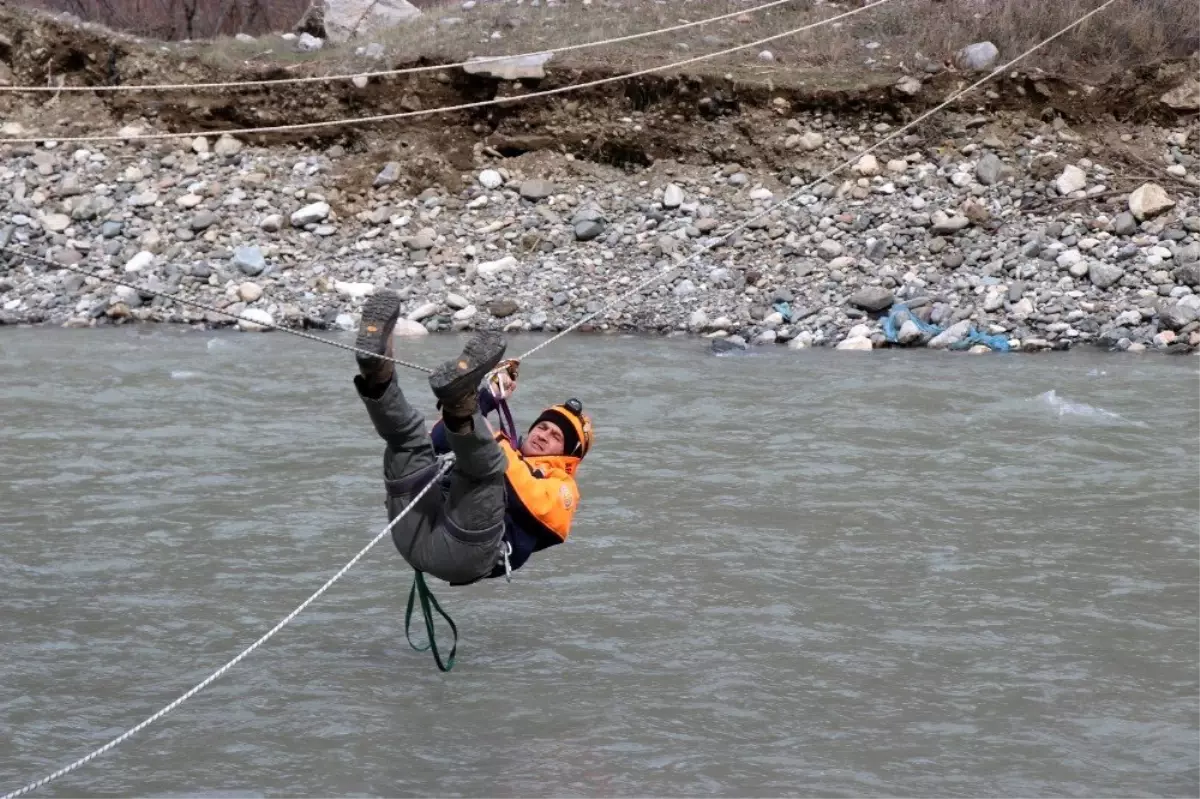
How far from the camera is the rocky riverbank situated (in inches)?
472

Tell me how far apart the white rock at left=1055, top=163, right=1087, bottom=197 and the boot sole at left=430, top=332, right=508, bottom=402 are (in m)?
9.41

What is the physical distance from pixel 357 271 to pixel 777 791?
9276mm

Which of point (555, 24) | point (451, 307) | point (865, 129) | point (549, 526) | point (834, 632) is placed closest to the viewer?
point (549, 526)

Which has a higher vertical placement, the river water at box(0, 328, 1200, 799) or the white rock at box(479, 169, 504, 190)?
the white rock at box(479, 169, 504, 190)

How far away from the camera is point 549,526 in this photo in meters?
5.19

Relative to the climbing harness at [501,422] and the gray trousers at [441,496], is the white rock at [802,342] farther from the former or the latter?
the gray trousers at [441,496]

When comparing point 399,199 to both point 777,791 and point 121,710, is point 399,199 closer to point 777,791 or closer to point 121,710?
point 121,710

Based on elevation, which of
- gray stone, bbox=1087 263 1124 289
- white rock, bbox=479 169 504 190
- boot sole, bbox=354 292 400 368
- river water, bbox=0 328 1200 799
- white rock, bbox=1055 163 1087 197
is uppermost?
white rock, bbox=479 169 504 190

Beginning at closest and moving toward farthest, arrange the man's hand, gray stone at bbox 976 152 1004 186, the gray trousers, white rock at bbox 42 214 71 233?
the gray trousers → the man's hand → gray stone at bbox 976 152 1004 186 → white rock at bbox 42 214 71 233

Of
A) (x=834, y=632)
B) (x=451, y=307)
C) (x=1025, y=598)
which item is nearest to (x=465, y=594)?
(x=834, y=632)

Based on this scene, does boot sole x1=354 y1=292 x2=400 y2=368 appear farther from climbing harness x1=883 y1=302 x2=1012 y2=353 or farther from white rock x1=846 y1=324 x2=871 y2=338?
climbing harness x1=883 y1=302 x2=1012 y2=353

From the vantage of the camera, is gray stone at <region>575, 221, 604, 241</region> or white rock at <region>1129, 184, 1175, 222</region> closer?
white rock at <region>1129, 184, 1175, 222</region>

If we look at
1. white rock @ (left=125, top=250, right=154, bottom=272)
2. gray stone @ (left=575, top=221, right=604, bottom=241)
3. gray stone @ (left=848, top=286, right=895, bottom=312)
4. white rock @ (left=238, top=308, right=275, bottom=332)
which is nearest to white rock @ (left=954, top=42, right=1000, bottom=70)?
gray stone @ (left=848, top=286, right=895, bottom=312)

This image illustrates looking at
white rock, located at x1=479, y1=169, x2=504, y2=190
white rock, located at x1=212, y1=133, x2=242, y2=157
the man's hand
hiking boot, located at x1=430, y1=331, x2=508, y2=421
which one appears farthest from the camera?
white rock, located at x1=212, y1=133, x2=242, y2=157
